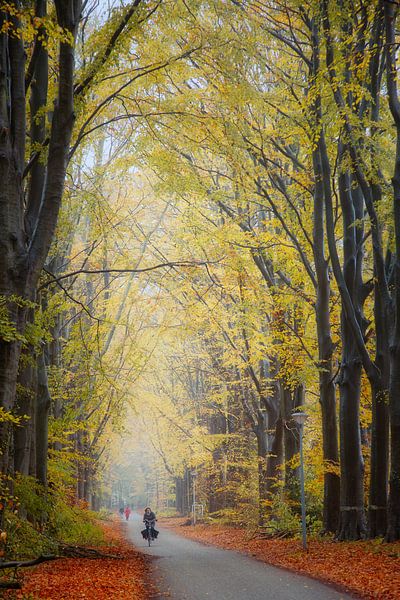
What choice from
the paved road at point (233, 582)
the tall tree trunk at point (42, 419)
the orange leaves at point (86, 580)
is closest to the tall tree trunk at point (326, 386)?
the paved road at point (233, 582)

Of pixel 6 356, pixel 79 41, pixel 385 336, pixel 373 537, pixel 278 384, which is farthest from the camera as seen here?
pixel 278 384

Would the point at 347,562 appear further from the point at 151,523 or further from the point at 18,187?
the point at 151,523

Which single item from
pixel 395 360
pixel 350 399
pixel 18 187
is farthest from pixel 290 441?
pixel 18 187

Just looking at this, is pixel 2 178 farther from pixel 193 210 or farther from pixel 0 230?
pixel 193 210

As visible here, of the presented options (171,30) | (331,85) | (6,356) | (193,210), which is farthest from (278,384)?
(6,356)

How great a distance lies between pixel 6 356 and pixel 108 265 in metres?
16.1

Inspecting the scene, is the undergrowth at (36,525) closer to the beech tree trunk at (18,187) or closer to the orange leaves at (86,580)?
the orange leaves at (86,580)

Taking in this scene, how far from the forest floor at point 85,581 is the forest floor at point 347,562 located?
287 centimetres

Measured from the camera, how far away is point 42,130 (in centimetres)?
855

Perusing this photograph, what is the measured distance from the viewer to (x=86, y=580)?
8242mm

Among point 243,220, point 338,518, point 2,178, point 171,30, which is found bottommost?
point 338,518

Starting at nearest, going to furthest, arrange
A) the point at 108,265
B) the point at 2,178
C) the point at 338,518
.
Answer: the point at 2,178 → the point at 338,518 → the point at 108,265

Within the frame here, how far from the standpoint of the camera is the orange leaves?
22.6 feet

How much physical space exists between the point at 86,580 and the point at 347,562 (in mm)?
4598
